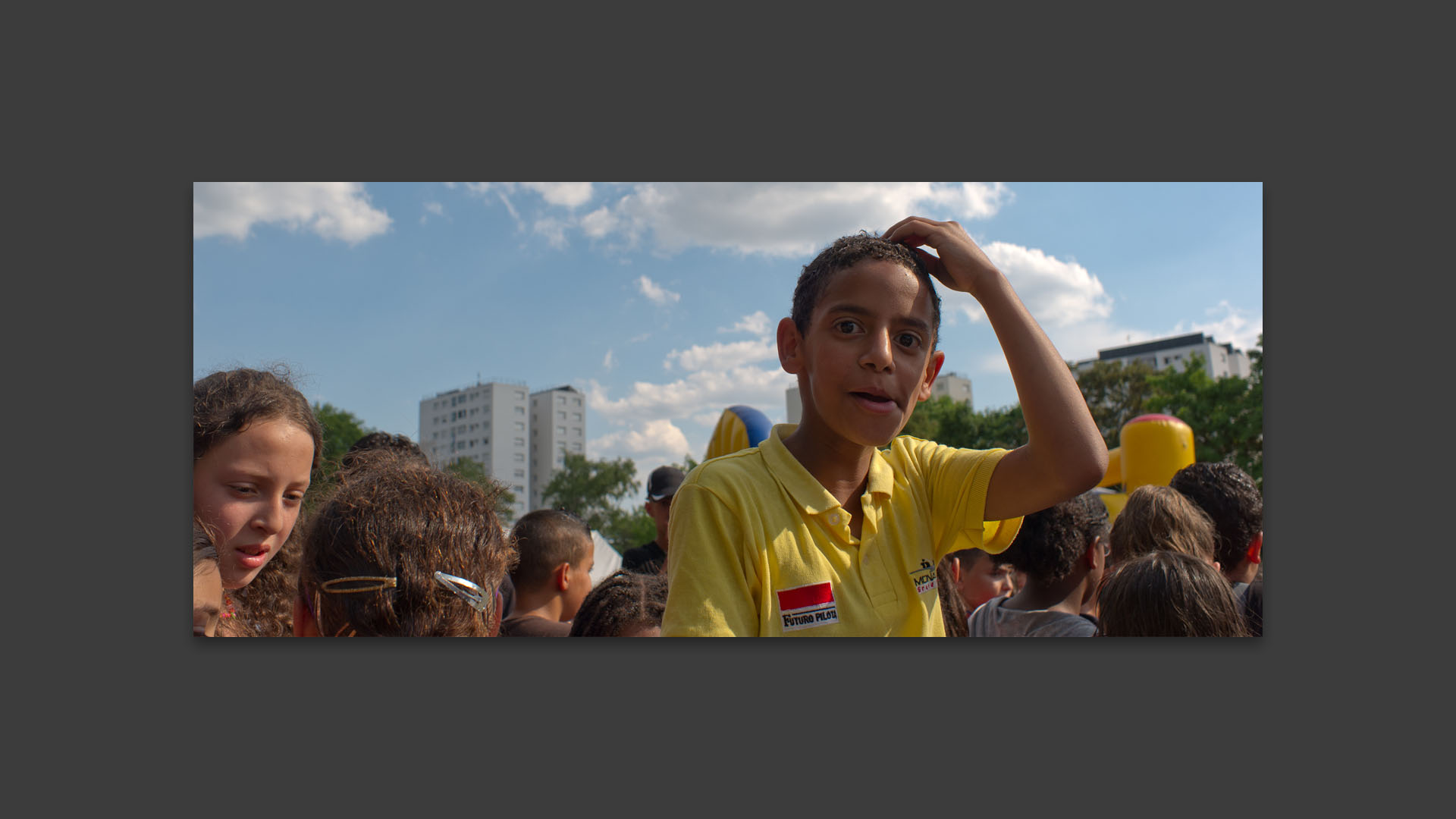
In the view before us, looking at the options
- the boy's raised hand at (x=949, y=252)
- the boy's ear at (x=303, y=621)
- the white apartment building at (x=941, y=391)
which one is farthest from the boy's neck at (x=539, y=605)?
the boy's raised hand at (x=949, y=252)

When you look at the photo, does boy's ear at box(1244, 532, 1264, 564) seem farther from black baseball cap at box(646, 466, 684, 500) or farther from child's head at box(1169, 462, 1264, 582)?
black baseball cap at box(646, 466, 684, 500)

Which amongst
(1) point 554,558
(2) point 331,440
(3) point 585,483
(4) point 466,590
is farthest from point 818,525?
(3) point 585,483

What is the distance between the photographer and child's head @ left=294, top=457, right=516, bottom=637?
6.95 ft

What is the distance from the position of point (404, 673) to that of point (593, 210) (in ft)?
4.57

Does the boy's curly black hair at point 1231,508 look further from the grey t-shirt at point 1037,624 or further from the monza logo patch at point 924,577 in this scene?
the monza logo patch at point 924,577

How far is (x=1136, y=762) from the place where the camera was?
2707 millimetres

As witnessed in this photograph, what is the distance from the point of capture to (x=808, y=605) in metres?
1.82

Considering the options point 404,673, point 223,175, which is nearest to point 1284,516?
point 404,673

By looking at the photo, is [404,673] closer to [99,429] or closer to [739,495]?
[99,429]

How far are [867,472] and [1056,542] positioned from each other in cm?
97

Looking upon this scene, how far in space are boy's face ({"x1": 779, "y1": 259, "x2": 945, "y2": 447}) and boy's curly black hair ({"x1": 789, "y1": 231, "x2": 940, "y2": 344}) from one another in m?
0.01

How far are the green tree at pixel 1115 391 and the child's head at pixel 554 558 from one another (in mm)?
1618

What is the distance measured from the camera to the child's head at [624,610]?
2.70 metres

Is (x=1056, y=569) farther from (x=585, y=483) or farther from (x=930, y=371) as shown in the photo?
(x=585, y=483)
